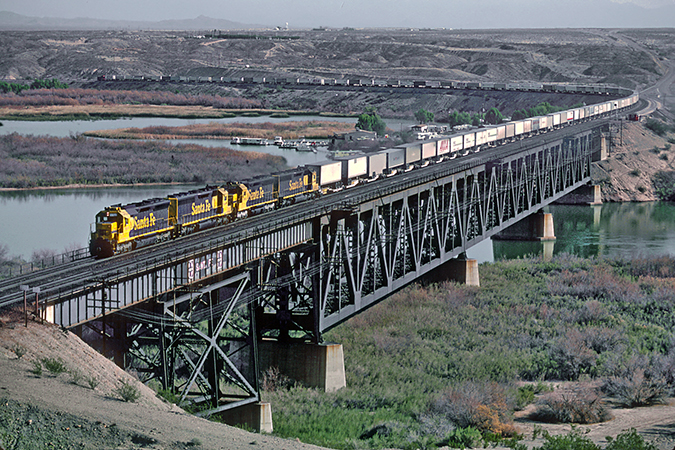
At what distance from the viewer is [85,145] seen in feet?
362

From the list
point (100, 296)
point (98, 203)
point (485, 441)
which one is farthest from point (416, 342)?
point (98, 203)

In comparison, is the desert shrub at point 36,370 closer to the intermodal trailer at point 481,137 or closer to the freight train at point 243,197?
the freight train at point 243,197

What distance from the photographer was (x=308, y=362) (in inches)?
1433

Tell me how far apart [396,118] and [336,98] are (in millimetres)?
21384

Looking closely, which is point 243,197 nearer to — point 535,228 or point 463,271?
point 463,271

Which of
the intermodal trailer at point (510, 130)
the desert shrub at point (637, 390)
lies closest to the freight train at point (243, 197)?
the intermodal trailer at point (510, 130)

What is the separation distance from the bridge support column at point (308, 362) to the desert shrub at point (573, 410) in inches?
354

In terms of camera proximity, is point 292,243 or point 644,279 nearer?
point 292,243

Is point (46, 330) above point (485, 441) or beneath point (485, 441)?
above

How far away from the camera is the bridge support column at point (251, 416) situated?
3023 centimetres

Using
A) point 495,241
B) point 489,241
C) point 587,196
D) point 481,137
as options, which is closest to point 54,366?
point 495,241

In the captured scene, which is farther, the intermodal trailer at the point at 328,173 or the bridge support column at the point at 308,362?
the intermodal trailer at the point at 328,173

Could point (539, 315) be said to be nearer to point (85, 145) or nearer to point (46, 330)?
point (46, 330)

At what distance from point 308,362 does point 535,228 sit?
46358mm
